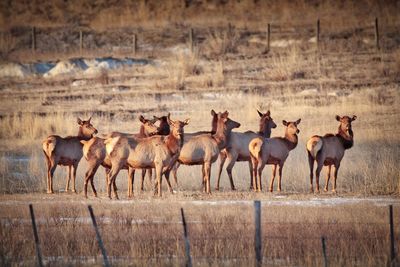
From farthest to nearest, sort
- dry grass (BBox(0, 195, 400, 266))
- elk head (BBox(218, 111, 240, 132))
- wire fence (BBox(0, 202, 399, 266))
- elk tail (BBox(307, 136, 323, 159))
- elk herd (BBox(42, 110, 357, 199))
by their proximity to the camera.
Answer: elk head (BBox(218, 111, 240, 132)) < elk tail (BBox(307, 136, 323, 159)) < elk herd (BBox(42, 110, 357, 199)) < dry grass (BBox(0, 195, 400, 266)) < wire fence (BBox(0, 202, 399, 266))

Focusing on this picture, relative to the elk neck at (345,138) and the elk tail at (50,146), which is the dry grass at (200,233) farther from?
the elk neck at (345,138)

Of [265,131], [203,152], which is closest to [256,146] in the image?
[203,152]

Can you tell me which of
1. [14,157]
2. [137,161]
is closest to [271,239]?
[137,161]

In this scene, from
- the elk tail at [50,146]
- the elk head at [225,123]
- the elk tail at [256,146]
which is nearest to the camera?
the elk tail at [256,146]

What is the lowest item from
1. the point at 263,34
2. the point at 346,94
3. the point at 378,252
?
the point at 378,252

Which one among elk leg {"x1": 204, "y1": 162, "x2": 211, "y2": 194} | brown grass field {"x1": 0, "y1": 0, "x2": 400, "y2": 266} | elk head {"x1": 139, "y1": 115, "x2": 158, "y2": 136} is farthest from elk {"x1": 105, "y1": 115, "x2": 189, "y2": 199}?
elk head {"x1": 139, "y1": 115, "x2": 158, "y2": 136}

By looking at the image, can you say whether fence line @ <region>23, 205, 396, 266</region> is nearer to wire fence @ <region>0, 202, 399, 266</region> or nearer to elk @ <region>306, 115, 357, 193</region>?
wire fence @ <region>0, 202, 399, 266</region>

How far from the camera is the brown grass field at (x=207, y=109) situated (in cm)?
1866

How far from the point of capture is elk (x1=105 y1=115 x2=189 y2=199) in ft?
78.8

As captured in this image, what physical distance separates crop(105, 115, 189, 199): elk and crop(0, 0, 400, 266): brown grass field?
2.48 ft

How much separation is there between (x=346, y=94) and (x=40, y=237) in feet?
80.8

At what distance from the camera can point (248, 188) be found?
27.3 metres

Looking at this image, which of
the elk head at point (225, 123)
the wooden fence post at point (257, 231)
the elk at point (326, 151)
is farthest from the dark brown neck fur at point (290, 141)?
the wooden fence post at point (257, 231)

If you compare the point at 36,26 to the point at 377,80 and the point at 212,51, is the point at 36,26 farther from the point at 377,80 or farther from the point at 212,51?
the point at 377,80
